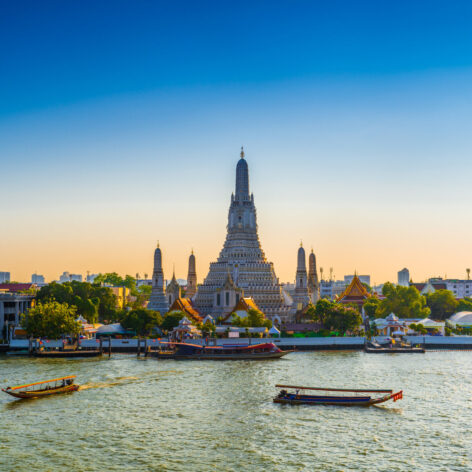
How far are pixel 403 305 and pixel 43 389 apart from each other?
7858 cm

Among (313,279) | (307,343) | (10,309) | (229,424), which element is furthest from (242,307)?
(229,424)

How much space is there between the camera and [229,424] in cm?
4456

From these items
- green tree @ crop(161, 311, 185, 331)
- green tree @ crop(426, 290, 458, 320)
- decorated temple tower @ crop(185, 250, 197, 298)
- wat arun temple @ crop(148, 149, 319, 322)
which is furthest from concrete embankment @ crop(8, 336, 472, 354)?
decorated temple tower @ crop(185, 250, 197, 298)

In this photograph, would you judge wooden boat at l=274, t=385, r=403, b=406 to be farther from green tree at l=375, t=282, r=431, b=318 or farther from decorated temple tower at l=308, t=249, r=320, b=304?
decorated temple tower at l=308, t=249, r=320, b=304

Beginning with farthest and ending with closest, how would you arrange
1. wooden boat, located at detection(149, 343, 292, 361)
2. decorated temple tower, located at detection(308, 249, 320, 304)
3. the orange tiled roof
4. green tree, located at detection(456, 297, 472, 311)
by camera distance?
green tree, located at detection(456, 297, 472, 311) → the orange tiled roof → decorated temple tower, located at detection(308, 249, 320, 304) → wooden boat, located at detection(149, 343, 292, 361)

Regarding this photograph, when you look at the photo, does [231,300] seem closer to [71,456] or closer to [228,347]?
[228,347]

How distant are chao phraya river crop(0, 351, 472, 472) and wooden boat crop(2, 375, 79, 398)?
826 mm

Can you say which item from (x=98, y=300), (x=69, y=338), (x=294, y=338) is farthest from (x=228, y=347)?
(x=98, y=300)

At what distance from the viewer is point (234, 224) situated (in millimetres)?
124250

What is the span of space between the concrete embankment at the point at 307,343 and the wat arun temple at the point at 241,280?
16.4 m

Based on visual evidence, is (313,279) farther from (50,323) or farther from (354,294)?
(50,323)

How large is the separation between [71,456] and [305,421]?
16.7 m

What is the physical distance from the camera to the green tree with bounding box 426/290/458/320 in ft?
441

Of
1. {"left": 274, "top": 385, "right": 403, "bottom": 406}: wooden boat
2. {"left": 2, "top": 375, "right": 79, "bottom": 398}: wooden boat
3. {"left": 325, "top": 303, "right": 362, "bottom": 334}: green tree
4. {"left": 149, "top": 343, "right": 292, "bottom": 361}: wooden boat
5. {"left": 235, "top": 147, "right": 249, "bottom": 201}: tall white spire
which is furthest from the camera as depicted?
{"left": 235, "top": 147, "right": 249, "bottom": 201}: tall white spire
